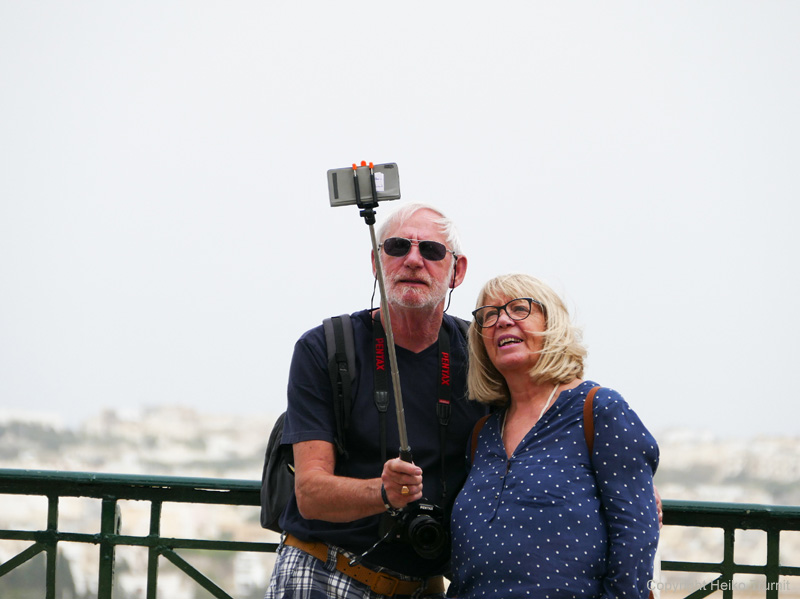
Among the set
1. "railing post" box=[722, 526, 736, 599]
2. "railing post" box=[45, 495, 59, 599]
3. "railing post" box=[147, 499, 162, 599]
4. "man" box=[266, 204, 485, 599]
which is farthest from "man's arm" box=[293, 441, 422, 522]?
"railing post" box=[722, 526, 736, 599]

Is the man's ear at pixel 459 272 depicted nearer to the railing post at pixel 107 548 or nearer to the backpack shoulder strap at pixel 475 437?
the backpack shoulder strap at pixel 475 437

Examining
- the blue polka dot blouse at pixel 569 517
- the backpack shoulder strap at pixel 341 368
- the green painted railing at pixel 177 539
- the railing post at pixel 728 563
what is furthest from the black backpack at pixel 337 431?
the railing post at pixel 728 563

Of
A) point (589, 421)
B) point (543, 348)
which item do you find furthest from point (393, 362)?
point (589, 421)

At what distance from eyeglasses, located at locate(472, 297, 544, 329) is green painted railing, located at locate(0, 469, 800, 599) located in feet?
3.65

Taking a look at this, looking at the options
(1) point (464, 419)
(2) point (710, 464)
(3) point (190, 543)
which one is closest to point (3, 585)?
(3) point (190, 543)

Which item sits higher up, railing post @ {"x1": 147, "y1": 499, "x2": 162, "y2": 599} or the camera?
the camera

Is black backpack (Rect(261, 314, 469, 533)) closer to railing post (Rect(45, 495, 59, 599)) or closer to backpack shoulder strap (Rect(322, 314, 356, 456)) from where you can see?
backpack shoulder strap (Rect(322, 314, 356, 456))

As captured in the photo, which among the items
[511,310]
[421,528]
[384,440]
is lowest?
[421,528]

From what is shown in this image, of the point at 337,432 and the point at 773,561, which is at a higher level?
the point at 337,432

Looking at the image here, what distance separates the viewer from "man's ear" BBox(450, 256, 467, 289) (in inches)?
137

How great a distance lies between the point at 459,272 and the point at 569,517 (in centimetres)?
110

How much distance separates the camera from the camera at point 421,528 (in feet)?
9.70

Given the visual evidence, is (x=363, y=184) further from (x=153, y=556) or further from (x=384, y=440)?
(x=153, y=556)

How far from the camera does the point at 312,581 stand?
→ 307 centimetres
